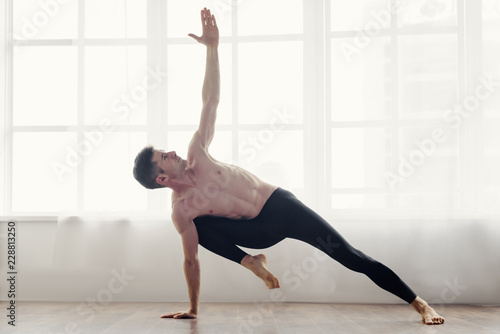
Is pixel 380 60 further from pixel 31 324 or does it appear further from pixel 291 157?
pixel 31 324

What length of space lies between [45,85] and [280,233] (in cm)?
233

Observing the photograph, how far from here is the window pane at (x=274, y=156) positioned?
397 centimetres

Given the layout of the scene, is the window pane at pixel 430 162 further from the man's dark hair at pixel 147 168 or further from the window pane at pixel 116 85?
the window pane at pixel 116 85

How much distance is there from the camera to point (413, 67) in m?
3.99

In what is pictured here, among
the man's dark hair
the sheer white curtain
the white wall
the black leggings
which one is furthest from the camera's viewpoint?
the sheer white curtain

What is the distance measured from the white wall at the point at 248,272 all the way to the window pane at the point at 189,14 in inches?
59.3

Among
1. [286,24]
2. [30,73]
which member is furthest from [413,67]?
[30,73]

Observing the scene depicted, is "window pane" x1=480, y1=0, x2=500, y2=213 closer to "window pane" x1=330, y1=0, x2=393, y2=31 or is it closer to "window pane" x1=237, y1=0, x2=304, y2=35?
"window pane" x1=330, y1=0, x2=393, y2=31

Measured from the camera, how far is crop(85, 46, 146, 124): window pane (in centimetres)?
407

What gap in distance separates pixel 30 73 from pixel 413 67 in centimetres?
300

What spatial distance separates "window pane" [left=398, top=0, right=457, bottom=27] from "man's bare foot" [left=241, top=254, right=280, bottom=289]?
217 cm

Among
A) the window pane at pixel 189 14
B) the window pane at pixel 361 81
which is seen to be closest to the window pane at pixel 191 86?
the window pane at pixel 189 14

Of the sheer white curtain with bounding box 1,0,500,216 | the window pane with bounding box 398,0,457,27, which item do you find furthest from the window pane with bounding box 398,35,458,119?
the window pane with bounding box 398,0,457,27

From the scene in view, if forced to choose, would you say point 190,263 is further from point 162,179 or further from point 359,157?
point 359,157
